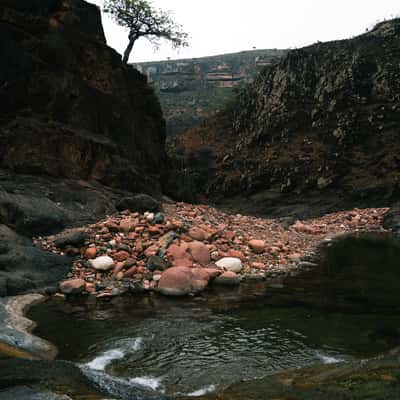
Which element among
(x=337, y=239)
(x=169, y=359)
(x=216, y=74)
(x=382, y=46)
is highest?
(x=216, y=74)

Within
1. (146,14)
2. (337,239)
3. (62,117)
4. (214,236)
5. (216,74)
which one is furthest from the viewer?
(216,74)

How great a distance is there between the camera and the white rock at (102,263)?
10016mm

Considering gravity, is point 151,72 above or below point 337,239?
above

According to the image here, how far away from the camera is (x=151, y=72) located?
125 meters

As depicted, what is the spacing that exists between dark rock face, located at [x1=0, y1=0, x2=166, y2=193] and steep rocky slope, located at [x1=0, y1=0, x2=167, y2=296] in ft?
0.12

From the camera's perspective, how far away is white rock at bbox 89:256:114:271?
10016 millimetres

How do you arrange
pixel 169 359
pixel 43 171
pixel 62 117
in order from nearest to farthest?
pixel 169 359, pixel 43 171, pixel 62 117

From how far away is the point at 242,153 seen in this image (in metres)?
43.6

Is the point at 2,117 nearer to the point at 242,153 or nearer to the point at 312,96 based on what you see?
the point at 242,153

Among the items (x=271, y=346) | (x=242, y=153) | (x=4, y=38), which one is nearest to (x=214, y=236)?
(x=271, y=346)

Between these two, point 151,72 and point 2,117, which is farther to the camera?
point 151,72

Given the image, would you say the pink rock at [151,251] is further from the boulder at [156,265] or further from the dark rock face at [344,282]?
the dark rock face at [344,282]

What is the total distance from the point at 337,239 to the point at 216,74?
346 ft

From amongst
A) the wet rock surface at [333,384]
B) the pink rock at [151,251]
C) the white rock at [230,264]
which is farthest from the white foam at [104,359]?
the white rock at [230,264]
